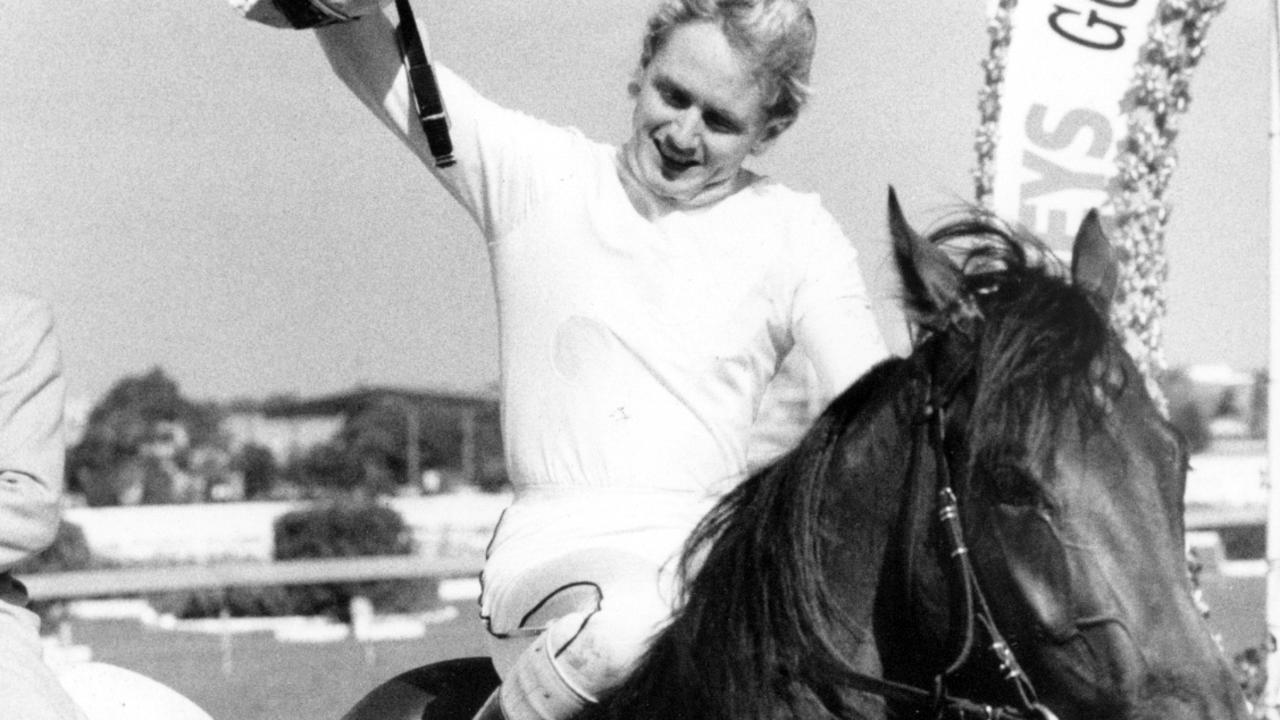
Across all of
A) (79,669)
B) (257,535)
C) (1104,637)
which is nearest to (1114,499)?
(1104,637)

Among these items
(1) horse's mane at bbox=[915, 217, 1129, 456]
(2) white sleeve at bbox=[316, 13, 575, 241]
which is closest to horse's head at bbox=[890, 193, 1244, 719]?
(1) horse's mane at bbox=[915, 217, 1129, 456]

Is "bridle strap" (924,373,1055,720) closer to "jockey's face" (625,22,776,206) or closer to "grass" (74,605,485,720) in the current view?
"jockey's face" (625,22,776,206)

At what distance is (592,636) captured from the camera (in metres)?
3.20

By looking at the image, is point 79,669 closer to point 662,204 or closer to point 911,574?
point 662,204

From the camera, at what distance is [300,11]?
138 inches

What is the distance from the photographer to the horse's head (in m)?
2.63

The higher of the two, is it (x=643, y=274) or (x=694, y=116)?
(x=694, y=116)

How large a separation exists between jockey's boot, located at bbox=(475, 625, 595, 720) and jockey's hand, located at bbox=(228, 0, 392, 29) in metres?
1.14

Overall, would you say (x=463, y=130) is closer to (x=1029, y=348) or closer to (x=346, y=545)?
(x=1029, y=348)

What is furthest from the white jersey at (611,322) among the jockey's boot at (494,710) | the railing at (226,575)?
the railing at (226,575)

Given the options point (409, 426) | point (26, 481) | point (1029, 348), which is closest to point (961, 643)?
point (1029, 348)

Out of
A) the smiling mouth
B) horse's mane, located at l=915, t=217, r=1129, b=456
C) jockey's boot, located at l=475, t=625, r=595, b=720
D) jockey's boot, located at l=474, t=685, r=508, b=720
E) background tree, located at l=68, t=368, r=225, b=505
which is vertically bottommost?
background tree, located at l=68, t=368, r=225, b=505

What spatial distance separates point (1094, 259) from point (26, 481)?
6.34 feet

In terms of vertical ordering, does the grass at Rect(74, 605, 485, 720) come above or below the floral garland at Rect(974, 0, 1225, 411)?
below
